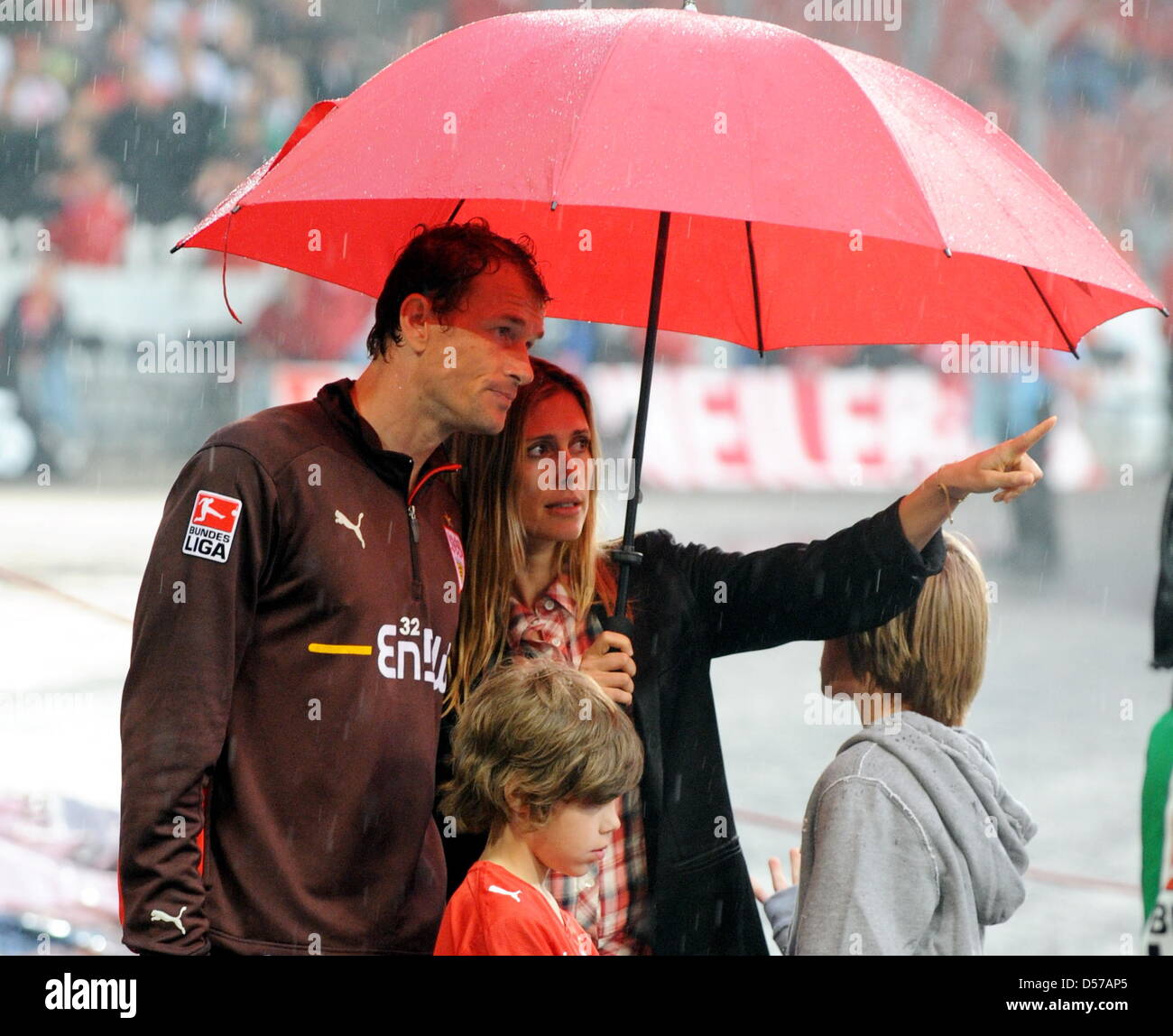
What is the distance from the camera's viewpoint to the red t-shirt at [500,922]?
8.30 ft

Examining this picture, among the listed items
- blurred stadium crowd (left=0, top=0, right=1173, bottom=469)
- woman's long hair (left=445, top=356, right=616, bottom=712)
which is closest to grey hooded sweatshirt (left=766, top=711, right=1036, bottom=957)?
woman's long hair (left=445, top=356, right=616, bottom=712)

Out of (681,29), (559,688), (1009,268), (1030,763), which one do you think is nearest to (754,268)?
(1009,268)

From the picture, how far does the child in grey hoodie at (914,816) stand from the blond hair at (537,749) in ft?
1.23

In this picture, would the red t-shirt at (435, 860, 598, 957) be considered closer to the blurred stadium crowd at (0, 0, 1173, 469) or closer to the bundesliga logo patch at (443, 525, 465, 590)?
the bundesliga logo patch at (443, 525, 465, 590)

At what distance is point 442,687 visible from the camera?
280 centimetres

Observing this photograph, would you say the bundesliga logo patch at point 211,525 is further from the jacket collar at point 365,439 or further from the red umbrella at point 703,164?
the red umbrella at point 703,164

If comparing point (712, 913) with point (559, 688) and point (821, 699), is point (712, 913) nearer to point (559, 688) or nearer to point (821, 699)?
point (559, 688)

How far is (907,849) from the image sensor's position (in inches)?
109
